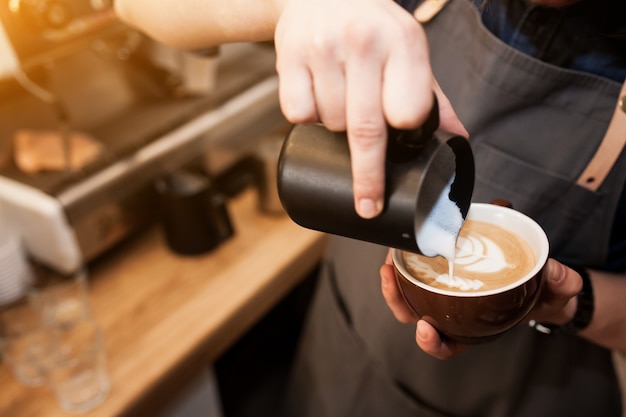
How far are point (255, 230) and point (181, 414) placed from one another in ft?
1.44

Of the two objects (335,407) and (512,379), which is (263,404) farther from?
(512,379)

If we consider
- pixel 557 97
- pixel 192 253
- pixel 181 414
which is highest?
pixel 557 97

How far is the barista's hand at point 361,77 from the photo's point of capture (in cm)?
49

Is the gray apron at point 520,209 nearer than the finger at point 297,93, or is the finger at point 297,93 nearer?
the finger at point 297,93

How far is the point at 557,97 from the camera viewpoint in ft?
2.65

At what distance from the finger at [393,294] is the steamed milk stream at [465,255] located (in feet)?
0.08

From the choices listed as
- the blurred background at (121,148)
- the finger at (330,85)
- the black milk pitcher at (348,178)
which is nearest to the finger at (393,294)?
the black milk pitcher at (348,178)

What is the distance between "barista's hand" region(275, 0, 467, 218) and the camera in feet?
1.60

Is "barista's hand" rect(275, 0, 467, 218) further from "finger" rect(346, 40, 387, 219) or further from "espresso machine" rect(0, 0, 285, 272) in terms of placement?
"espresso machine" rect(0, 0, 285, 272)

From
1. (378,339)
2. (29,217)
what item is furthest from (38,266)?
(378,339)

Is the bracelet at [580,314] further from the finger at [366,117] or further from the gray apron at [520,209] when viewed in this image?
the finger at [366,117]

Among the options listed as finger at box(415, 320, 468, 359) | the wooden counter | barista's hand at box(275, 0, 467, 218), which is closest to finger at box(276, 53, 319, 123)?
barista's hand at box(275, 0, 467, 218)

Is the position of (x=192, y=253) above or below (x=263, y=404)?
above

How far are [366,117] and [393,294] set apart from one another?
29 cm
